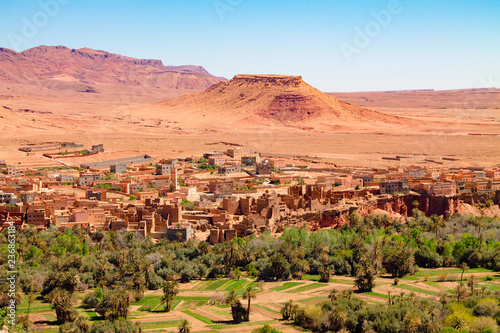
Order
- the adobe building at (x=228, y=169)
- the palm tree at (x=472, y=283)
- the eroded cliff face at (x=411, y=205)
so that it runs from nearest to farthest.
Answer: the palm tree at (x=472, y=283), the eroded cliff face at (x=411, y=205), the adobe building at (x=228, y=169)

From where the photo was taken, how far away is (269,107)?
146 metres

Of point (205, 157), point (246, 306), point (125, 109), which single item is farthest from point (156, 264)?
point (125, 109)

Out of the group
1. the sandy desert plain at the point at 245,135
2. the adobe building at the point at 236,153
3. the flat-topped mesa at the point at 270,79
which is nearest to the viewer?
the adobe building at the point at 236,153

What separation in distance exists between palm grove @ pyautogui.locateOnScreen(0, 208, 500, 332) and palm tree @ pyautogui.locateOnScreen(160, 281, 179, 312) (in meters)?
0.05

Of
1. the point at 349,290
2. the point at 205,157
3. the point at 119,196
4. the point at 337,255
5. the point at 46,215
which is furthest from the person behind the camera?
the point at 205,157

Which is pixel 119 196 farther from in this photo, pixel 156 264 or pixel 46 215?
pixel 156 264

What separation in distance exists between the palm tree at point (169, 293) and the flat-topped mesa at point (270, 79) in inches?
4965

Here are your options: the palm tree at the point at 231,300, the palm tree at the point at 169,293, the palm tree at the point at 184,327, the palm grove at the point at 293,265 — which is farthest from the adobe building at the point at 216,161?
the palm tree at the point at 184,327

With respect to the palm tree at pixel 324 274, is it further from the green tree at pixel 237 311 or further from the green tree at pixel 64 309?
the green tree at pixel 64 309

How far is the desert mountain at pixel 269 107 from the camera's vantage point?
137750 millimetres

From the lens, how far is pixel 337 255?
123 ft

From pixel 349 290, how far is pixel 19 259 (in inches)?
715

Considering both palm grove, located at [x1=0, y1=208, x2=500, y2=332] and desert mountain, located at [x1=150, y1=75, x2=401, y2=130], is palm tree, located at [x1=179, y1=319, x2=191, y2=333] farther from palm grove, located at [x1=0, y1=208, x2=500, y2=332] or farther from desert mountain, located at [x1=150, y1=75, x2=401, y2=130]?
desert mountain, located at [x1=150, y1=75, x2=401, y2=130]

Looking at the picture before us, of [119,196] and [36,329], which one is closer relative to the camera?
[36,329]
